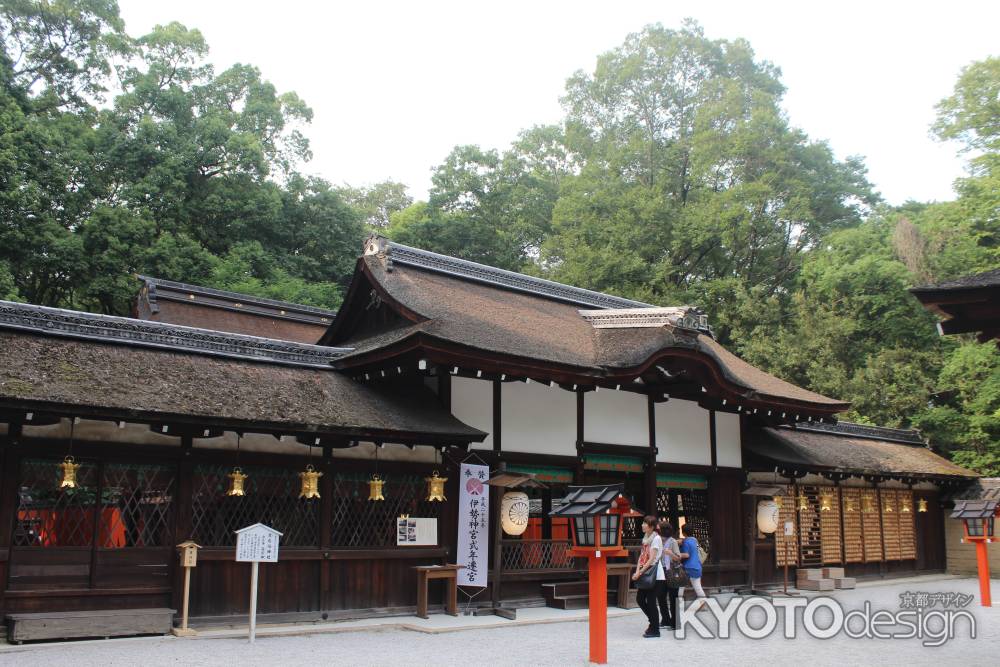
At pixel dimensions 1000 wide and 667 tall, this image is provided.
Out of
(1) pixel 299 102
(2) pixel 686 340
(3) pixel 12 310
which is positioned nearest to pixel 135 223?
(1) pixel 299 102

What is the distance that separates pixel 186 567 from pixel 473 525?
4631 mm

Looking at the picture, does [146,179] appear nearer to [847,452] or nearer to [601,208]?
[601,208]

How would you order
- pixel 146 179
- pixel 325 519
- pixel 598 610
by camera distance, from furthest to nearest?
pixel 146 179 → pixel 325 519 → pixel 598 610

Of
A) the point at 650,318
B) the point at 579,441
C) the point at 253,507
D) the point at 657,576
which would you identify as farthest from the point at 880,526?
the point at 253,507

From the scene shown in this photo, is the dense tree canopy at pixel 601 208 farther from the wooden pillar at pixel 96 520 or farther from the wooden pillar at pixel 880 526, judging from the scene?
the wooden pillar at pixel 96 520

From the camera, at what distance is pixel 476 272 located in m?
18.2

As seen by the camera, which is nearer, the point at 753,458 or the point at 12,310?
the point at 12,310

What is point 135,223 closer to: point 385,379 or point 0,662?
point 385,379

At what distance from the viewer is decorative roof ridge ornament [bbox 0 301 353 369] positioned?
11.4m

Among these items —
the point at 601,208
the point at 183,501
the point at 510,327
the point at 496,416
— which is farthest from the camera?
the point at 601,208

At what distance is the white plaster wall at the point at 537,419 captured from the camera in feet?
49.5

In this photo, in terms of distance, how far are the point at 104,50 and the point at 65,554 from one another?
96.7 ft

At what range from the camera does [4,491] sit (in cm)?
1039

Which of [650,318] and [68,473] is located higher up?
[650,318]
